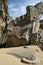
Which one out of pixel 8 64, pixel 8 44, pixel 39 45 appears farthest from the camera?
pixel 8 44

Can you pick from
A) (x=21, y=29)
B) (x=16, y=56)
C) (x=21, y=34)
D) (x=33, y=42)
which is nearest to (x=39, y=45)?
(x=33, y=42)

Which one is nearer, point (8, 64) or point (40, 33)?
point (8, 64)

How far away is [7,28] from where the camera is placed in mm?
16922

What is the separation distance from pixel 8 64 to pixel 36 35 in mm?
8245

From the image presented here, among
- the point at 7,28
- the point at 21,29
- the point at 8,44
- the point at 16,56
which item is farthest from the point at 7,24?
the point at 16,56

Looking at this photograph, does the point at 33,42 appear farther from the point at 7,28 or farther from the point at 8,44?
the point at 7,28

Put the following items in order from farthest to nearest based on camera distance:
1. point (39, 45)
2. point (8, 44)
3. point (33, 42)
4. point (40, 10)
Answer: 1. point (40, 10)
2. point (8, 44)
3. point (33, 42)
4. point (39, 45)

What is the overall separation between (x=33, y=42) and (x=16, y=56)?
6.45 meters

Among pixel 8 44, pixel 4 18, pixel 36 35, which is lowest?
pixel 8 44

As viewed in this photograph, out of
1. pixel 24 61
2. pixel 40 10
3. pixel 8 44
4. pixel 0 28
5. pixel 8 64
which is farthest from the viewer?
pixel 40 10

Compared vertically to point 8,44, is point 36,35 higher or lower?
higher

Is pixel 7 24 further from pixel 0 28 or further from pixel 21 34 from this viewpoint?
pixel 21 34

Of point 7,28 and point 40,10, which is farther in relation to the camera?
point 40,10

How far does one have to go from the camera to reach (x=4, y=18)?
17.2 metres
